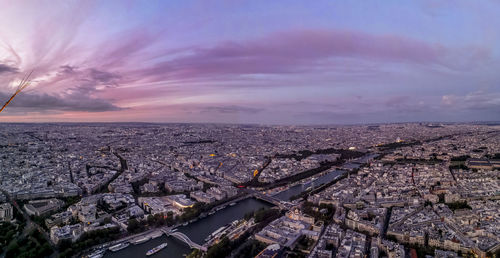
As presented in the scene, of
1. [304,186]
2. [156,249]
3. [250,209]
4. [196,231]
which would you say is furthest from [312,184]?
[156,249]

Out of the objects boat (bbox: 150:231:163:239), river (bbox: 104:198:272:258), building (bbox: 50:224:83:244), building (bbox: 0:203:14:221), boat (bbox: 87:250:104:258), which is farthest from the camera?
building (bbox: 0:203:14:221)

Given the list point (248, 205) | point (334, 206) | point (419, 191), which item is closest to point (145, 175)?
point (248, 205)

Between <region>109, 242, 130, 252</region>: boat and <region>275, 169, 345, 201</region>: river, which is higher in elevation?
<region>275, 169, 345, 201</region>: river

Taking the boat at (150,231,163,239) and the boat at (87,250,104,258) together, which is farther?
the boat at (150,231,163,239)

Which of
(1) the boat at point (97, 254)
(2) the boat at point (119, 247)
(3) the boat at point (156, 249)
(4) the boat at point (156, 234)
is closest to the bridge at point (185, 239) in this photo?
(4) the boat at point (156, 234)

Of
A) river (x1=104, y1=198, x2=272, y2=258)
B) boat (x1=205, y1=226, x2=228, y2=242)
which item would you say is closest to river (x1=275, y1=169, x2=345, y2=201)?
river (x1=104, y1=198, x2=272, y2=258)

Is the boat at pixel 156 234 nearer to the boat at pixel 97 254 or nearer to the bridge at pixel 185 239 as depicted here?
the bridge at pixel 185 239

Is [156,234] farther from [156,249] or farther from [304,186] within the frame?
[304,186]

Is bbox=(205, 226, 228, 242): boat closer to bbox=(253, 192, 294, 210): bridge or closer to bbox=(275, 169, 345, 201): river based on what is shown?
bbox=(253, 192, 294, 210): bridge
